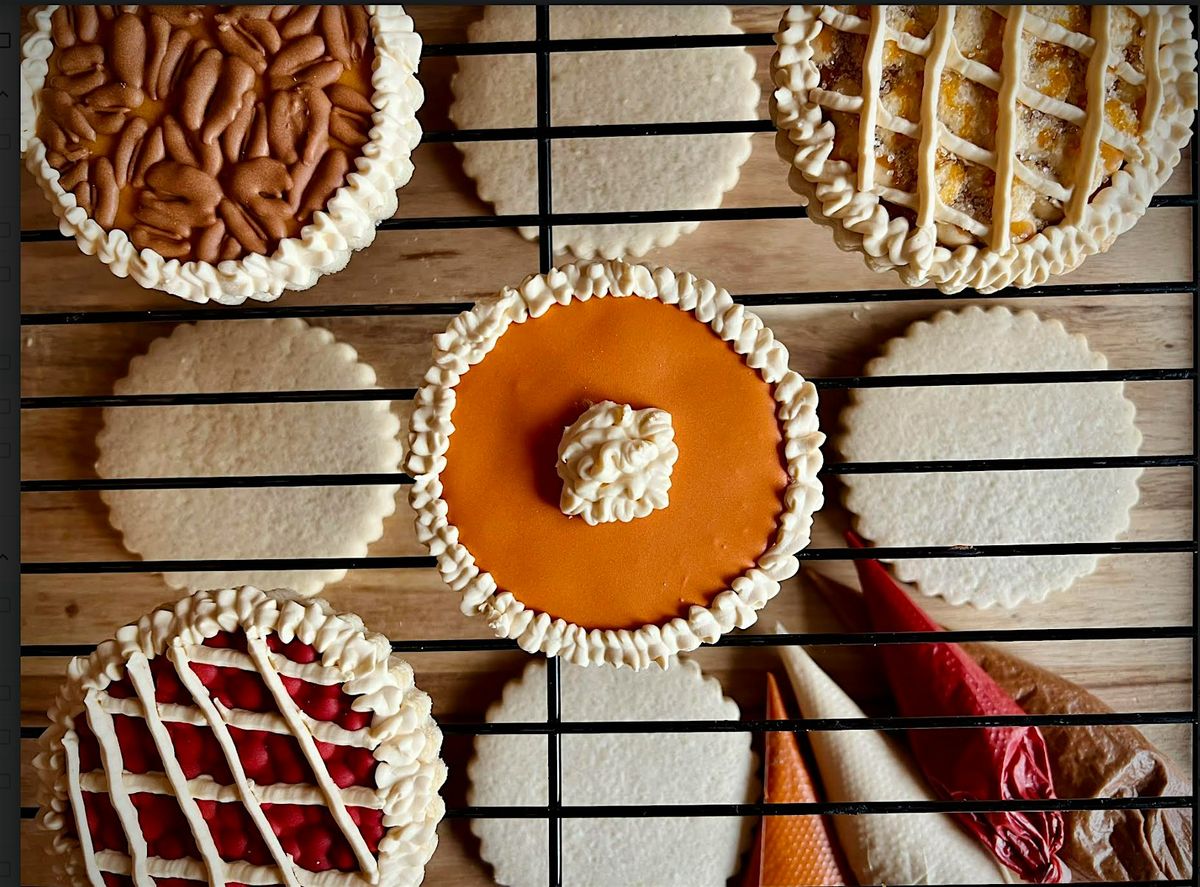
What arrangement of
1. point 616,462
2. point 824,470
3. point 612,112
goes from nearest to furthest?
point 616,462 < point 824,470 < point 612,112

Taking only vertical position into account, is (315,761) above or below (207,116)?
below

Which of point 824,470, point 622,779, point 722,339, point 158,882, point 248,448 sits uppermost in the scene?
point 722,339

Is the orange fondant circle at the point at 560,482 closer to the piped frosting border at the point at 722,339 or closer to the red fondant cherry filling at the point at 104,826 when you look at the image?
the piped frosting border at the point at 722,339

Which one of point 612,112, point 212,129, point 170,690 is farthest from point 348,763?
point 612,112

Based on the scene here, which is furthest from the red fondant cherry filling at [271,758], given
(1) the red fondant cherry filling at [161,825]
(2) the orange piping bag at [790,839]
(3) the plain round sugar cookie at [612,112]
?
(3) the plain round sugar cookie at [612,112]

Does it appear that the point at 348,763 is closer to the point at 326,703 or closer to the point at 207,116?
the point at 326,703

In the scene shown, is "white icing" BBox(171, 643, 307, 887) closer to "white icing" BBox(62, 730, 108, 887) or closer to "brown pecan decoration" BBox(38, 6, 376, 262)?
"white icing" BBox(62, 730, 108, 887)

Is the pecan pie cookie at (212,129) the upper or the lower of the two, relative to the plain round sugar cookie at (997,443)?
upper
